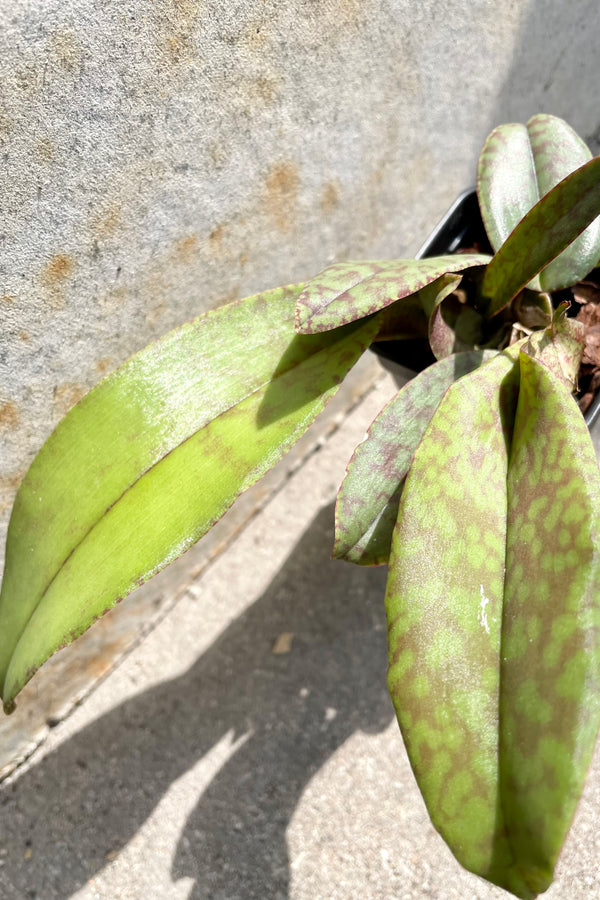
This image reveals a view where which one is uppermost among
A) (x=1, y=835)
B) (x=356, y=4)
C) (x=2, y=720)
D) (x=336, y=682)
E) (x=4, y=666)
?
(x=356, y=4)

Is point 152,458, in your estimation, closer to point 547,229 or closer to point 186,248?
point 186,248

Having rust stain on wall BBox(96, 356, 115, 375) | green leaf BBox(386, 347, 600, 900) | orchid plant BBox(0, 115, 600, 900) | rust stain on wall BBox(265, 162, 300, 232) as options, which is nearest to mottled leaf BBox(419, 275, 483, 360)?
orchid plant BBox(0, 115, 600, 900)

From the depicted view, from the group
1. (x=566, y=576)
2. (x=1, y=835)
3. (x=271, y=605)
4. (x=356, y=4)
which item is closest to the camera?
(x=566, y=576)

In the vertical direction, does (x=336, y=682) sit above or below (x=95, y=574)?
below

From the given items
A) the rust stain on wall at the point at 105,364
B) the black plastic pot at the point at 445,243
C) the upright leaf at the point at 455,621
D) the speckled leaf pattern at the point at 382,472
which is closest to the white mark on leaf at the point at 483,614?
the upright leaf at the point at 455,621

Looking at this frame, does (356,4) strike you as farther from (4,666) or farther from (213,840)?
(213,840)

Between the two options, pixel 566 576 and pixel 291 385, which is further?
pixel 291 385

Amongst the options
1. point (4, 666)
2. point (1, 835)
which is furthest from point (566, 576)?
point (1, 835)
